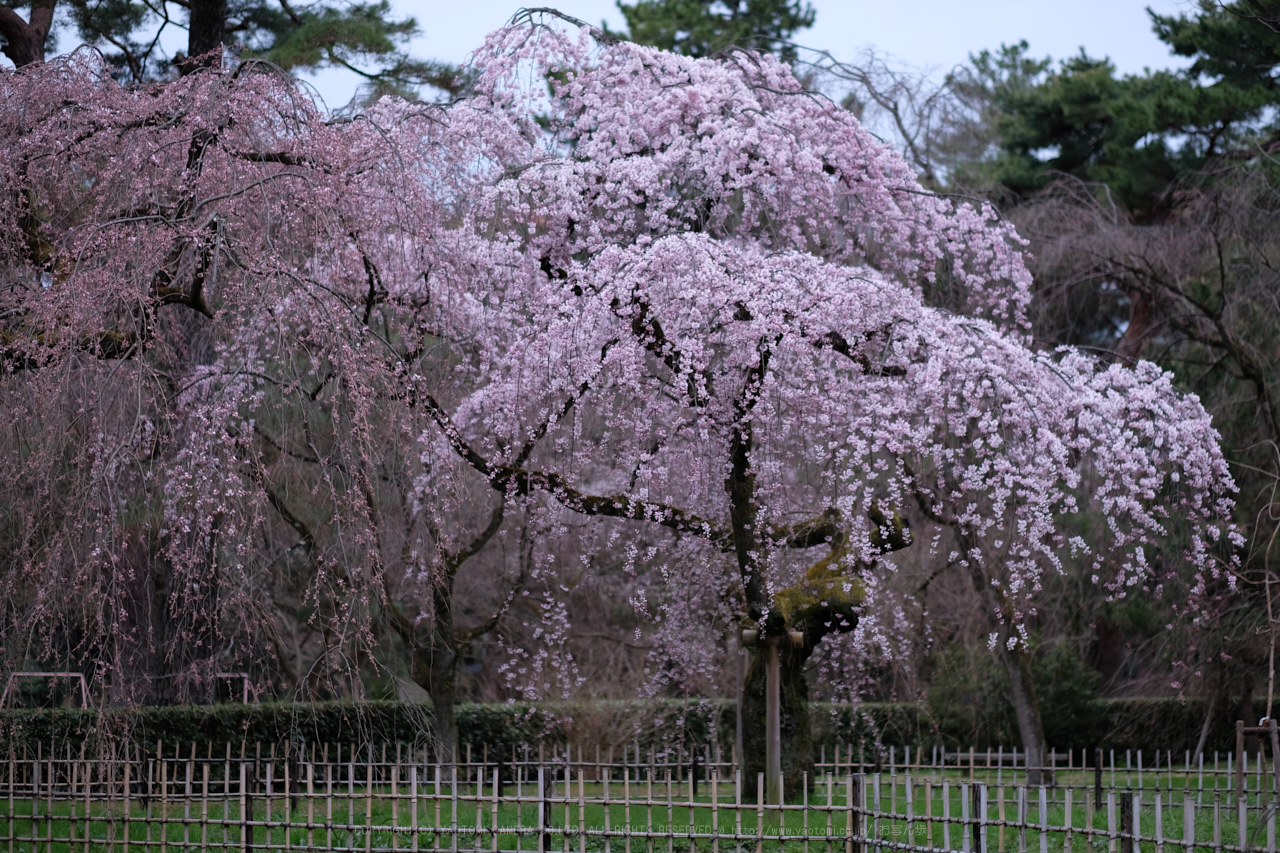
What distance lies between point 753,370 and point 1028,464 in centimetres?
177

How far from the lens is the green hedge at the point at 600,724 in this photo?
34.0 feet

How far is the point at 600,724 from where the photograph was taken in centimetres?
1151

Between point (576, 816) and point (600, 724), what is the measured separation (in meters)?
3.65

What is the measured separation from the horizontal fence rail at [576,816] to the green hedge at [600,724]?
43 centimetres

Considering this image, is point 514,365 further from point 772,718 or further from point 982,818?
point 982,818

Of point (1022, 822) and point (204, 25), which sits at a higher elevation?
point (204, 25)

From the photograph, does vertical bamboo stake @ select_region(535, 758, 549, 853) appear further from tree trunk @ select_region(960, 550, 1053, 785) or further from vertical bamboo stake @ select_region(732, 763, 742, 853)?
tree trunk @ select_region(960, 550, 1053, 785)

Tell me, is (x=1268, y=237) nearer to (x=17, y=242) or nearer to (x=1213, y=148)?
(x=1213, y=148)

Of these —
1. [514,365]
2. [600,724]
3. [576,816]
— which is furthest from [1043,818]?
[600,724]

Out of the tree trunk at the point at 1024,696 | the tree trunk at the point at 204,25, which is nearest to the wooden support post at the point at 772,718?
the tree trunk at the point at 1024,696

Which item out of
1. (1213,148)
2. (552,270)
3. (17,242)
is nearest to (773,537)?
(552,270)

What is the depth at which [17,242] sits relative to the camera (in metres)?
5.69

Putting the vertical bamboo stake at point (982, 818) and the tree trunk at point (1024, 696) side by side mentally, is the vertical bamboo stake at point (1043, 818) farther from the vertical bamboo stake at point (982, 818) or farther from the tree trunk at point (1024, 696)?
the tree trunk at point (1024, 696)

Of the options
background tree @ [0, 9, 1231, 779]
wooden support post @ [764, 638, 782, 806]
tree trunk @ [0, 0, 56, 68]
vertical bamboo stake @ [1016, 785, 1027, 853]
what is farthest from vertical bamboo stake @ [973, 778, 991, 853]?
tree trunk @ [0, 0, 56, 68]
